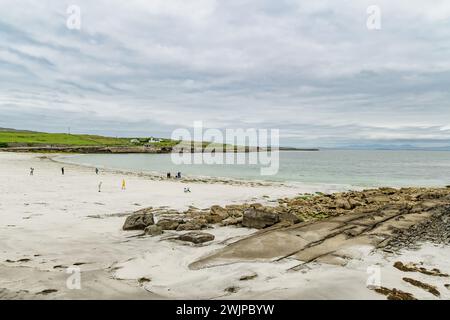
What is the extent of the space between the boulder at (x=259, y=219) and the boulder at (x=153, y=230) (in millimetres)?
4396

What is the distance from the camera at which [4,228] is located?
15.1m

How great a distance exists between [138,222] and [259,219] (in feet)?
20.1

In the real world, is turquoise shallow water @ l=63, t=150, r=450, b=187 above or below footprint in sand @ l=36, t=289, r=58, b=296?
below

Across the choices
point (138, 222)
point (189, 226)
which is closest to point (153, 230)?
point (138, 222)

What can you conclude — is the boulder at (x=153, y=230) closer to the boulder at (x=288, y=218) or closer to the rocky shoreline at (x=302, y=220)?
the rocky shoreline at (x=302, y=220)

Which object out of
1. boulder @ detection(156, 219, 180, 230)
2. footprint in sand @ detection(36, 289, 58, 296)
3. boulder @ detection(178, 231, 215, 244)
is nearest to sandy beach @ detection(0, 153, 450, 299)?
footprint in sand @ detection(36, 289, 58, 296)

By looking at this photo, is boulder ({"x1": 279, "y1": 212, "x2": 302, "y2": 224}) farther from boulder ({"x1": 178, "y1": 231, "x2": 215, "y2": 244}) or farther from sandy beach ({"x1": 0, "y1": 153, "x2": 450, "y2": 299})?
boulder ({"x1": 178, "y1": 231, "x2": 215, "y2": 244})

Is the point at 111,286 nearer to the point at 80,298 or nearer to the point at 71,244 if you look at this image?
the point at 80,298

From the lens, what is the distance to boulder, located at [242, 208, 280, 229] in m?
16.7

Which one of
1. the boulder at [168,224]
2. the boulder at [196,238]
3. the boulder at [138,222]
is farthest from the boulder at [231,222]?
the boulder at [138,222]

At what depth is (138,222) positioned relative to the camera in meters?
16.0

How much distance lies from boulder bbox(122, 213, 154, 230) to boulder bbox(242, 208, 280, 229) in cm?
491
